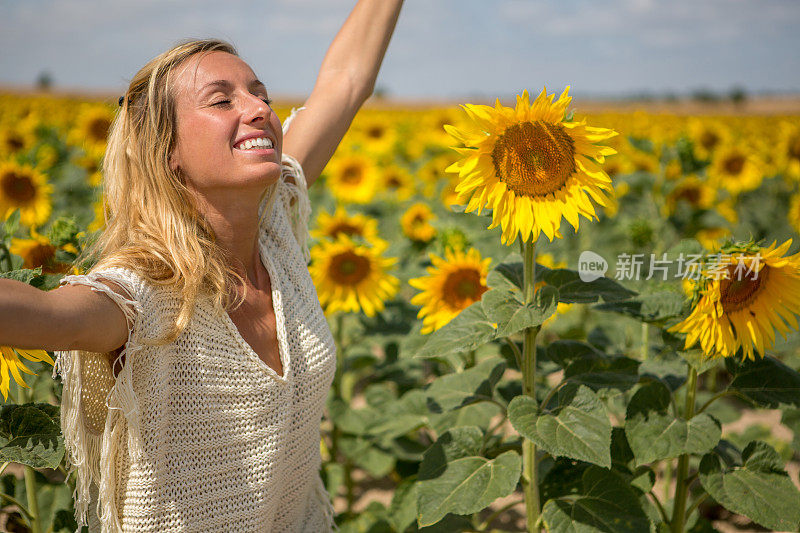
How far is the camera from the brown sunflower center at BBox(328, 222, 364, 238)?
3.33 m

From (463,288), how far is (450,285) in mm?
53

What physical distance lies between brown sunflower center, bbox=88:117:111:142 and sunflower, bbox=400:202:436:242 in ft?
10.8

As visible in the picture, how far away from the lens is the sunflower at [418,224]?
3.46m

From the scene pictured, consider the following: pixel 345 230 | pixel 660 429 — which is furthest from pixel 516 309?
pixel 345 230

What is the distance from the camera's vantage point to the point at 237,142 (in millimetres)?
1591

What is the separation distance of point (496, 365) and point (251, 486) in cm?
80

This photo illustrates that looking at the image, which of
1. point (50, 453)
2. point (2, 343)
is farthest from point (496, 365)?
point (2, 343)

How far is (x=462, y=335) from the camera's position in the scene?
1.74 meters

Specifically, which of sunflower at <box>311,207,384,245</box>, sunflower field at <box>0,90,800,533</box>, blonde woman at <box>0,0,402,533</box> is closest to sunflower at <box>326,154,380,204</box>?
sunflower at <box>311,207,384,245</box>

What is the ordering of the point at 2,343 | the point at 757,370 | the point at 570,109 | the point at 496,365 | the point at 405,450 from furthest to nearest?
1. the point at 405,450
2. the point at 496,365
3. the point at 757,370
4. the point at 570,109
5. the point at 2,343

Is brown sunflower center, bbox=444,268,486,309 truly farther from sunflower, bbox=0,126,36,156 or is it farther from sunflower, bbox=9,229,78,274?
sunflower, bbox=0,126,36,156

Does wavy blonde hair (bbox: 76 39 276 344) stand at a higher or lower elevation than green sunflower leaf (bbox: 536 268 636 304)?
higher

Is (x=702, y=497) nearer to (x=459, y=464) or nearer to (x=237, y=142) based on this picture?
(x=459, y=464)

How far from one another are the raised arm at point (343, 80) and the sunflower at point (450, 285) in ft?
1.79
